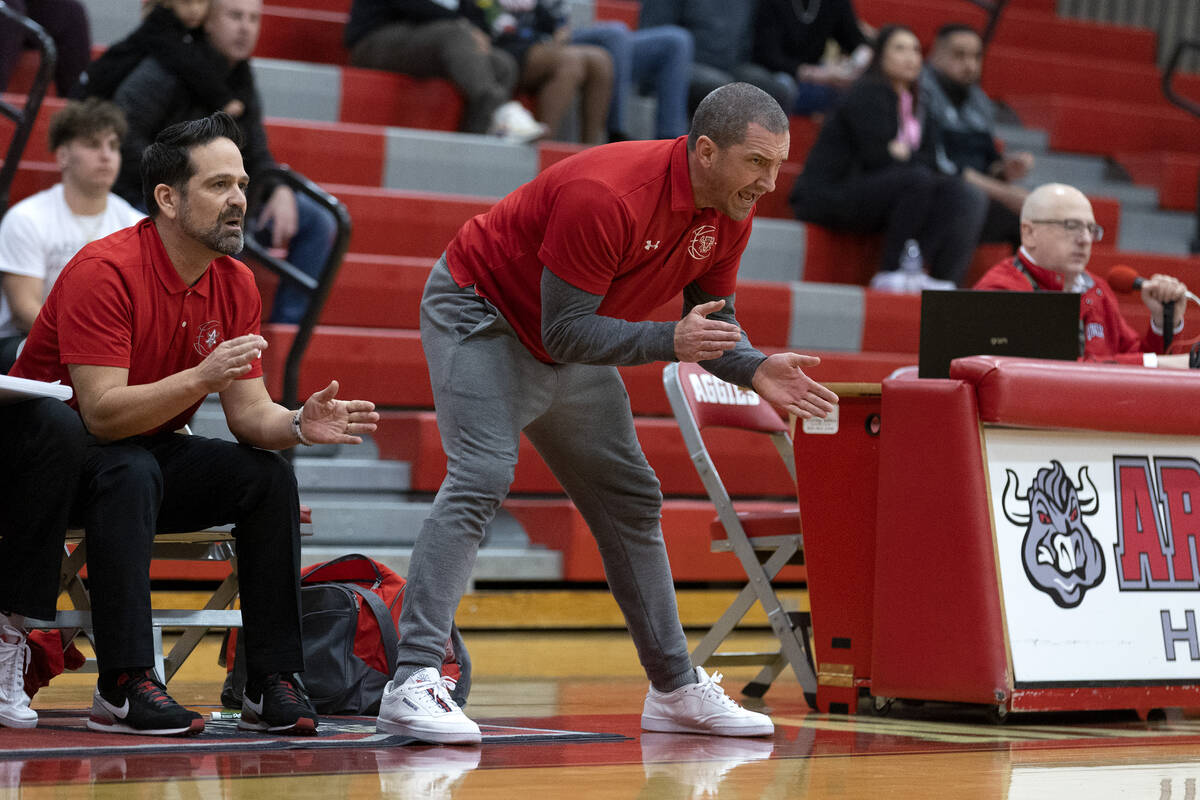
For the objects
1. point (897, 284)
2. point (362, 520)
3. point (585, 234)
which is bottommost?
point (362, 520)

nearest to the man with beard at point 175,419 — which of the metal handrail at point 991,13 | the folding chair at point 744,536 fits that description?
the folding chair at point 744,536

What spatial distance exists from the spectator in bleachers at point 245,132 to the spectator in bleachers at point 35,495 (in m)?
2.58

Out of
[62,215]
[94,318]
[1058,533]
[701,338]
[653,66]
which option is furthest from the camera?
[653,66]

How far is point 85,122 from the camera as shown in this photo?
5.05 m

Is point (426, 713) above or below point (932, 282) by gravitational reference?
below

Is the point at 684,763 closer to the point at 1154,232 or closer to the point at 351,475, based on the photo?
the point at 351,475

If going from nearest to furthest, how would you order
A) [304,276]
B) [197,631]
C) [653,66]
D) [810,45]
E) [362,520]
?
1. [197,631]
2. [304,276]
3. [362,520]
4. [653,66]
5. [810,45]

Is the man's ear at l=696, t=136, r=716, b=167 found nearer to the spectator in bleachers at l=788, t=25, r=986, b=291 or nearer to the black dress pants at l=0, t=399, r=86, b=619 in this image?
the black dress pants at l=0, t=399, r=86, b=619

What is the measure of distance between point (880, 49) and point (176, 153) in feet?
15.7

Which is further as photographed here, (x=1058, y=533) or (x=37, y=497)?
(x=1058, y=533)

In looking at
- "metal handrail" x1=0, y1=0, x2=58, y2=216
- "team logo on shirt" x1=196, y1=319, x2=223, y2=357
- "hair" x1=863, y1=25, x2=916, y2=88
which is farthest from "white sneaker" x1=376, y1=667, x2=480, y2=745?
"hair" x1=863, y1=25, x2=916, y2=88

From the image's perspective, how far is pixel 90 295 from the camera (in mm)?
3270

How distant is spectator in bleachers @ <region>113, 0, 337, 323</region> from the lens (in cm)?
578

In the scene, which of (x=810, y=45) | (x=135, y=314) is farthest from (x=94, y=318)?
(x=810, y=45)
